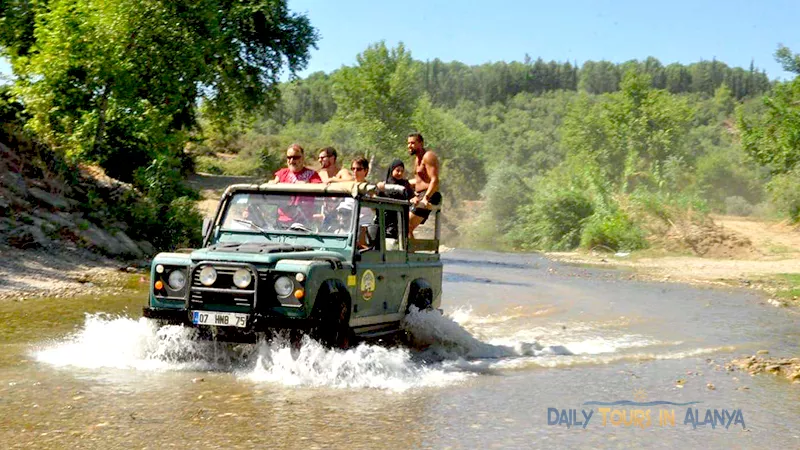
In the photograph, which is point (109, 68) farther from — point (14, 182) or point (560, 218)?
point (560, 218)

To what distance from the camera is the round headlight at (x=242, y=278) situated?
28.3 feet

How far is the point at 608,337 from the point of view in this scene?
1353 cm

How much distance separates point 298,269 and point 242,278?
0.53 m

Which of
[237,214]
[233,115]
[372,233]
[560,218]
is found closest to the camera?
[372,233]

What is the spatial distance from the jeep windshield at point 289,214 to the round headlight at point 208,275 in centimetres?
123

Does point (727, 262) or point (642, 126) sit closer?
point (727, 262)

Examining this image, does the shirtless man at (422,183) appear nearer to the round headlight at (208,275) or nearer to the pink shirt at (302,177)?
the pink shirt at (302,177)

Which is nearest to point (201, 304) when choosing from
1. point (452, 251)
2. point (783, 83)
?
point (452, 251)

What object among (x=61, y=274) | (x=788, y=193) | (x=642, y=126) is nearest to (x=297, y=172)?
(x=61, y=274)

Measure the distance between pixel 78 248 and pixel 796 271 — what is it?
62.4 feet

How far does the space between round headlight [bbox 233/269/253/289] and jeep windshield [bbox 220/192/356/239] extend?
1270 millimetres

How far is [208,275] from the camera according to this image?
8.73 m

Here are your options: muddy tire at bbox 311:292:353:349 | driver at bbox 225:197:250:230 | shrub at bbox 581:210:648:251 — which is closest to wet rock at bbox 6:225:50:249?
driver at bbox 225:197:250:230

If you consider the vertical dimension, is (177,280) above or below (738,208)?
below
